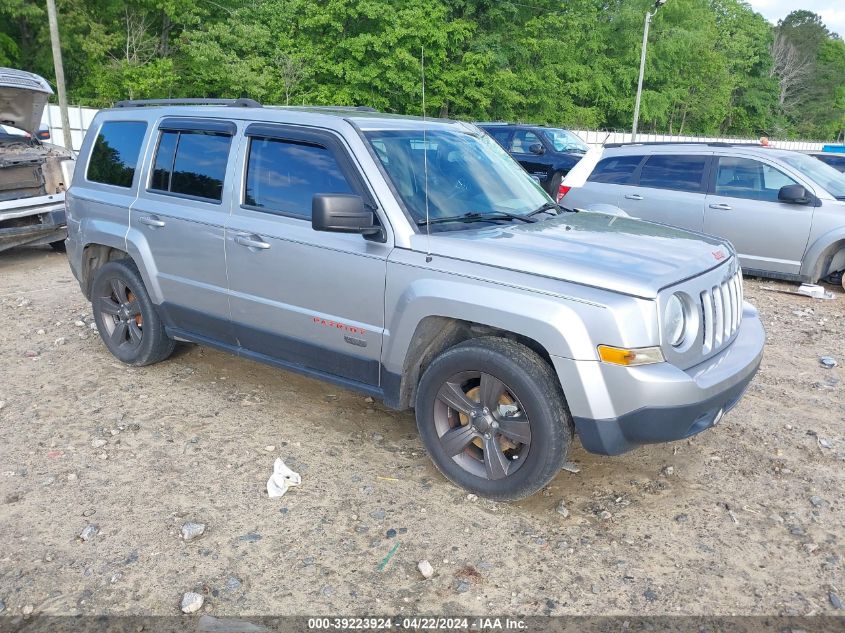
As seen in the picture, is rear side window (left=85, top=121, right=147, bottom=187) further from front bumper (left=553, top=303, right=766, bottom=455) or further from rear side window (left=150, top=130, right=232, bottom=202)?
front bumper (left=553, top=303, right=766, bottom=455)

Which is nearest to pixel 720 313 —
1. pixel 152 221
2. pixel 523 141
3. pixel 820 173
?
pixel 152 221

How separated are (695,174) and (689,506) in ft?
21.0

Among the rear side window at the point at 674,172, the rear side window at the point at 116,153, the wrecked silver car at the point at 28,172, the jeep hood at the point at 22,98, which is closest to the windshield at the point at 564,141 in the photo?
the rear side window at the point at 674,172

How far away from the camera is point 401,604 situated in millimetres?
2955

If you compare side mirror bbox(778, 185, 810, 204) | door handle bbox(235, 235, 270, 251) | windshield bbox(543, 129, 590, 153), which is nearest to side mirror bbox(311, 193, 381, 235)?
door handle bbox(235, 235, 270, 251)

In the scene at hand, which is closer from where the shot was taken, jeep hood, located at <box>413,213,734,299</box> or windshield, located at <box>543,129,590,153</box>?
Result: jeep hood, located at <box>413,213,734,299</box>

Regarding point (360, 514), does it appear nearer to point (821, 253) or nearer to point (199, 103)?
point (199, 103)

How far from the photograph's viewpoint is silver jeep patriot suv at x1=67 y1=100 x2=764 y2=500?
324 cm

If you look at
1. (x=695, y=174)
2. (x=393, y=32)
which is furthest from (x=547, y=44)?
(x=695, y=174)

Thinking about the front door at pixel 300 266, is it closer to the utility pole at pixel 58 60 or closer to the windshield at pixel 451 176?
the windshield at pixel 451 176

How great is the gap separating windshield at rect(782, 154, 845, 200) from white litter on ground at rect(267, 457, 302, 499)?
7.52 metres

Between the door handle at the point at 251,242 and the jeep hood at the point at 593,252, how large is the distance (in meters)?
1.08

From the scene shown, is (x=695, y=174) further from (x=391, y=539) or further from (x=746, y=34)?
(x=746, y=34)

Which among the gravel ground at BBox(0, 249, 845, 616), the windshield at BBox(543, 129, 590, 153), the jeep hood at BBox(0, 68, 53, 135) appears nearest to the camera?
the gravel ground at BBox(0, 249, 845, 616)
